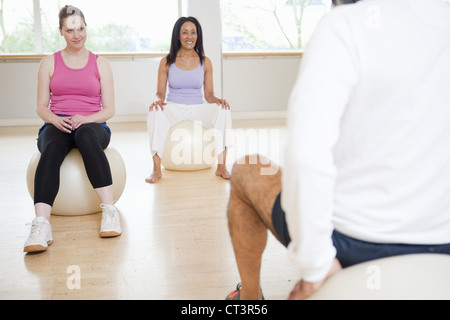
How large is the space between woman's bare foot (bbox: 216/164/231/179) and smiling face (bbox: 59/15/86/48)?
4.49 ft

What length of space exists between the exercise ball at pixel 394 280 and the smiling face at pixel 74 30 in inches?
77.2

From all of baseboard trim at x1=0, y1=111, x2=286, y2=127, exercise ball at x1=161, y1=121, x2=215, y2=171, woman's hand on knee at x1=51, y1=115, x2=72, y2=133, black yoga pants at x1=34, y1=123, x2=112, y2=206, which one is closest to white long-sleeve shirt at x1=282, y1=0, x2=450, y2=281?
black yoga pants at x1=34, y1=123, x2=112, y2=206

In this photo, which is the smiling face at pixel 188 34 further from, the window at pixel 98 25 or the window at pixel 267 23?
the window at pixel 267 23

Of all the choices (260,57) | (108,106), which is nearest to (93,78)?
(108,106)

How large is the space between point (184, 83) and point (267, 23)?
3747 mm

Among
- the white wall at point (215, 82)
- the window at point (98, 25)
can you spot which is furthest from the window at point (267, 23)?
the window at point (98, 25)

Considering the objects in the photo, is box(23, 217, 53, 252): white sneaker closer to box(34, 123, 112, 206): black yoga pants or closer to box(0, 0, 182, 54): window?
box(34, 123, 112, 206): black yoga pants

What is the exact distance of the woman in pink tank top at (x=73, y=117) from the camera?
2119 mm

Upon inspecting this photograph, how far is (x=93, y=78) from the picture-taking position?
2.47 m

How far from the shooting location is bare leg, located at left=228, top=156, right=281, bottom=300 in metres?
1.16

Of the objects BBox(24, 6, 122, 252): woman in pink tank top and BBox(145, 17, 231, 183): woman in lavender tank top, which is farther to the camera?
BBox(145, 17, 231, 183): woman in lavender tank top
